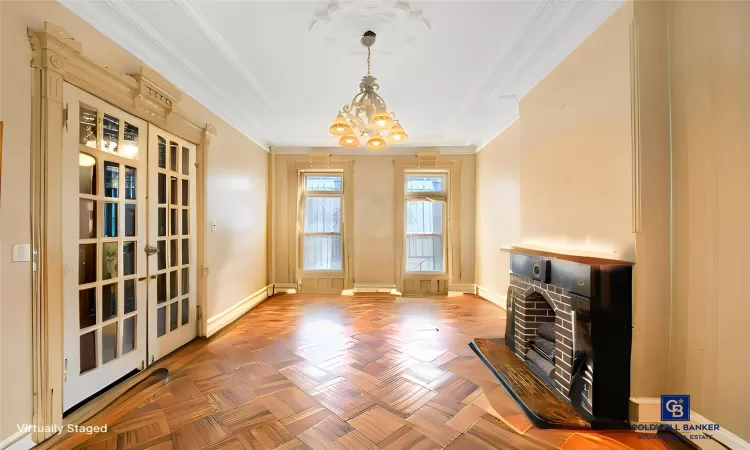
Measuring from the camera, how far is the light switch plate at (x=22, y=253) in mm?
1606

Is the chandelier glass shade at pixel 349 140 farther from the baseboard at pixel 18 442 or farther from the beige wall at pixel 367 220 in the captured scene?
the beige wall at pixel 367 220

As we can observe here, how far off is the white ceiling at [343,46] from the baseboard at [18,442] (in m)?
2.57

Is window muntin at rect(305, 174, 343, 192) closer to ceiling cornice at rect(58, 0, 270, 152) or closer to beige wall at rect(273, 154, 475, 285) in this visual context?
beige wall at rect(273, 154, 475, 285)

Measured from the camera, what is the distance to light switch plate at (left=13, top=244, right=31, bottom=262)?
5.27 feet

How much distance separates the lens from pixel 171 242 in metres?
Result: 2.98

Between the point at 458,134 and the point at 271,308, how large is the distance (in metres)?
4.15

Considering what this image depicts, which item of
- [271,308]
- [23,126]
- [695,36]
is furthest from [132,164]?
[695,36]

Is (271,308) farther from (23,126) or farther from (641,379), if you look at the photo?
(641,379)

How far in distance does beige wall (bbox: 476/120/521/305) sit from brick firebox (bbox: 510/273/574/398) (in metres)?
1.42

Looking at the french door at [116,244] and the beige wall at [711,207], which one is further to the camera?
the french door at [116,244]


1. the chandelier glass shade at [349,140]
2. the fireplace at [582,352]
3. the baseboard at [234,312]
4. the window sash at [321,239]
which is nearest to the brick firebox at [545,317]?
the fireplace at [582,352]

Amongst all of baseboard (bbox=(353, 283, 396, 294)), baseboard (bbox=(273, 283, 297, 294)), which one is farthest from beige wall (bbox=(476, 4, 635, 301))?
baseboard (bbox=(273, 283, 297, 294))

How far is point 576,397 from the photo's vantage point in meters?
2.00

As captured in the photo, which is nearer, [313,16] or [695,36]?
[695,36]
